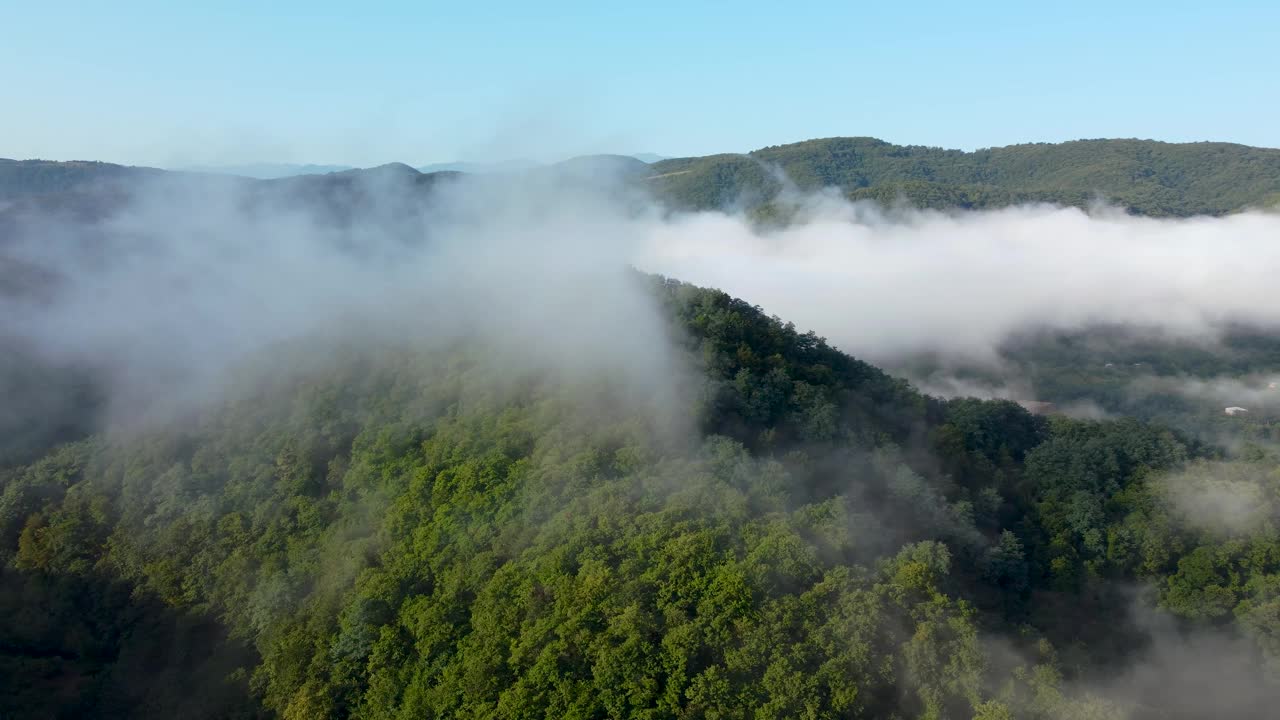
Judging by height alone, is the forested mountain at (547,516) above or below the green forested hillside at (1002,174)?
below

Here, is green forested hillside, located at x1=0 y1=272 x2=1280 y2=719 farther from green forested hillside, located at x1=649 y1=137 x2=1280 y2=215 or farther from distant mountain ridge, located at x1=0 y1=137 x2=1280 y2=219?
green forested hillside, located at x1=649 y1=137 x2=1280 y2=215

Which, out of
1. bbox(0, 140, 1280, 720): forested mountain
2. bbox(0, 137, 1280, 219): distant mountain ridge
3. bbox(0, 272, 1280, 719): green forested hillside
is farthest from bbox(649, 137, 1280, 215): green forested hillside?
bbox(0, 272, 1280, 719): green forested hillside

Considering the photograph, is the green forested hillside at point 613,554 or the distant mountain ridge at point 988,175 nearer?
the green forested hillside at point 613,554

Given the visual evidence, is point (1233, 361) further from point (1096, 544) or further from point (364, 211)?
point (364, 211)

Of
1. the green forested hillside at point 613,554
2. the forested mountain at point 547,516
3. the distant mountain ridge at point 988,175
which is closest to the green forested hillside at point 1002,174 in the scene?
the distant mountain ridge at point 988,175

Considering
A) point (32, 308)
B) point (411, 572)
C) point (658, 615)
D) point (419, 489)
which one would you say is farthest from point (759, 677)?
point (32, 308)

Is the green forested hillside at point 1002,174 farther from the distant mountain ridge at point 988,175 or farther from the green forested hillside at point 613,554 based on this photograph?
the green forested hillside at point 613,554
